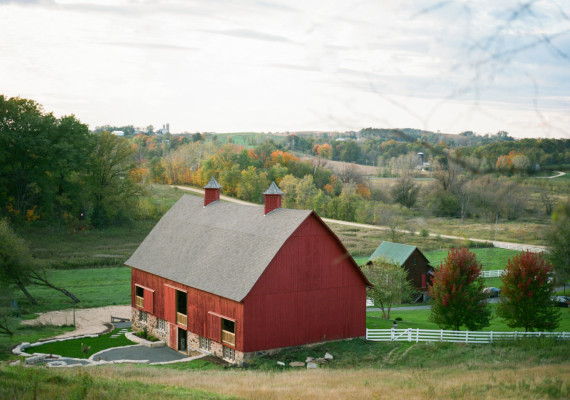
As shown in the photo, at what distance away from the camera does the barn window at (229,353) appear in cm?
2848

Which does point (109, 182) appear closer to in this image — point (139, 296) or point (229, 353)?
point (139, 296)

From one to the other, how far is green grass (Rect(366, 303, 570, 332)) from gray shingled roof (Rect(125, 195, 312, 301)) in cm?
993

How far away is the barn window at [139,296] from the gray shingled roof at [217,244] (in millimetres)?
1930

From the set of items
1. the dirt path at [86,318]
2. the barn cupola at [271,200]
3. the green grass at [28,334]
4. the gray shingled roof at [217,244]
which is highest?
the barn cupola at [271,200]

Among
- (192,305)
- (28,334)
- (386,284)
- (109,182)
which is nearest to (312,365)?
(192,305)

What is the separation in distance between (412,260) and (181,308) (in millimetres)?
25124

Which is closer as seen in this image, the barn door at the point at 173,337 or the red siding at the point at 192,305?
the red siding at the point at 192,305

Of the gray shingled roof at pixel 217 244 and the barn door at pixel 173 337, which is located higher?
the gray shingled roof at pixel 217 244

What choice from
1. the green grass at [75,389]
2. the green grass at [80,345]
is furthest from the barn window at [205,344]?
the green grass at [75,389]

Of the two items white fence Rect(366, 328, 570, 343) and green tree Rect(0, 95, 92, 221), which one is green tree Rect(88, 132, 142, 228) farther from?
white fence Rect(366, 328, 570, 343)

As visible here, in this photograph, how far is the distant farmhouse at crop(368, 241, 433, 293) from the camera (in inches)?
2036

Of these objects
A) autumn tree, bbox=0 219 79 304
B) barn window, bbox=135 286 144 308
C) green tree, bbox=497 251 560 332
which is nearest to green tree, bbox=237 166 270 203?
autumn tree, bbox=0 219 79 304

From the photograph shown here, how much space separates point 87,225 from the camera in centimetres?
7350

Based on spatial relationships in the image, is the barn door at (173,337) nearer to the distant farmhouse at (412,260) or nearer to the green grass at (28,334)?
the green grass at (28,334)
